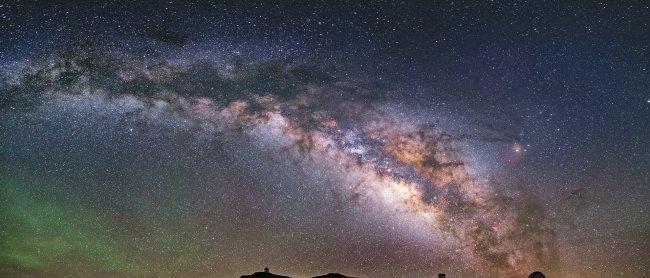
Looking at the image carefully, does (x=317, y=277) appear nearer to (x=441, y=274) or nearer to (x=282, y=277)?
(x=282, y=277)

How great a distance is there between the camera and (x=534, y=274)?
81.5ft

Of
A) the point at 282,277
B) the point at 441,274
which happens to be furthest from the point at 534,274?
the point at 282,277

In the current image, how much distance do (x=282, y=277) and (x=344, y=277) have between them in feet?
11.9

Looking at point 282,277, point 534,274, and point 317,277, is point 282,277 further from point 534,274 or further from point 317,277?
point 534,274

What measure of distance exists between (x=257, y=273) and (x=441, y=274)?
10.3m

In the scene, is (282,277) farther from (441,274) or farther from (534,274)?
(534,274)

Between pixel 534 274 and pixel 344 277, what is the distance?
407 inches

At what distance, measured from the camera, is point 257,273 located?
90.5 feet

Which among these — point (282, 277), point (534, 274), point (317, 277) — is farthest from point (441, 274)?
point (282, 277)

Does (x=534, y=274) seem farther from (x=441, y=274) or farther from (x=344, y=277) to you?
(x=344, y=277)

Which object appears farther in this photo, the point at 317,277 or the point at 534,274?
the point at 317,277

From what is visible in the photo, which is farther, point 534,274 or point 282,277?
point 282,277

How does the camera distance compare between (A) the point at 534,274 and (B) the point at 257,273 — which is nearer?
(A) the point at 534,274

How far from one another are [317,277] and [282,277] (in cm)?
209
